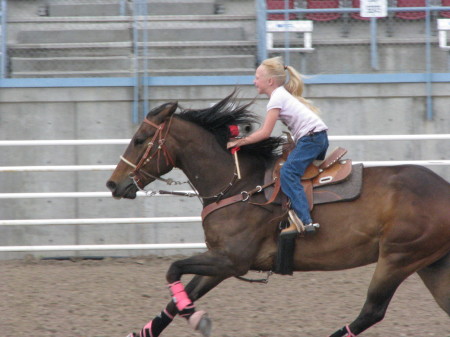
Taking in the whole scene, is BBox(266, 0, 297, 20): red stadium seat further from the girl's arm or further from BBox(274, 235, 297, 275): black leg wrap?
BBox(274, 235, 297, 275): black leg wrap

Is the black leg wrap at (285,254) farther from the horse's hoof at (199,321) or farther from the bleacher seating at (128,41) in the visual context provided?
the bleacher seating at (128,41)

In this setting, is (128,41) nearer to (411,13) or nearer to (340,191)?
(411,13)

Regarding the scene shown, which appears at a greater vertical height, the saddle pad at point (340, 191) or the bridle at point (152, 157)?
the bridle at point (152, 157)

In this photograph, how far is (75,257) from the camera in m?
8.27

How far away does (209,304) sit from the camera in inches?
248

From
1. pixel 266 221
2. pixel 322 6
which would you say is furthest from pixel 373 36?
pixel 266 221

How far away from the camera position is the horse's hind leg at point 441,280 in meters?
4.95

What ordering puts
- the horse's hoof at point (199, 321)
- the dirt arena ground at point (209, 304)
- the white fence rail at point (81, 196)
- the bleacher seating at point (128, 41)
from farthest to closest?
the bleacher seating at point (128, 41), the white fence rail at point (81, 196), the dirt arena ground at point (209, 304), the horse's hoof at point (199, 321)

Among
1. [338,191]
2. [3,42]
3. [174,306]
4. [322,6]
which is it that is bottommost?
[174,306]

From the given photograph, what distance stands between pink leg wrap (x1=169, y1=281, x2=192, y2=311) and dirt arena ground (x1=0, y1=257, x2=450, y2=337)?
0.85 metres

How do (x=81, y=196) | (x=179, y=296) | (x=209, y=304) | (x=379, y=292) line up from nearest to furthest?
1. (x=179, y=296)
2. (x=379, y=292)
3. (x=209, y=304)
4. (x=81, y=196)

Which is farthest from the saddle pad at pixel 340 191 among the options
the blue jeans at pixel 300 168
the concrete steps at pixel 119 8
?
the concrete steps at pixel 119 8

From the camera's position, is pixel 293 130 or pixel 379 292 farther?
pixel 293 130

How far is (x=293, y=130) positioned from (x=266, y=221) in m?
0.67
